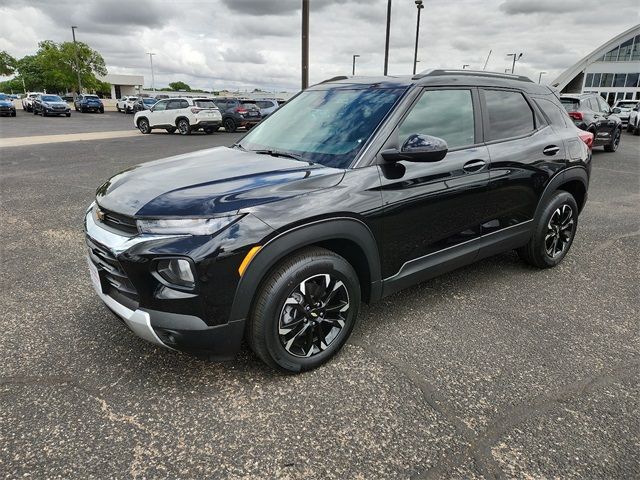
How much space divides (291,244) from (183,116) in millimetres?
20197

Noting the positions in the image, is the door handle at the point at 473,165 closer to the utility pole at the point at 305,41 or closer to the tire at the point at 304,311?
the tire at the point at 304,311

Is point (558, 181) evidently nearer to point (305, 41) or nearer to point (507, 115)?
point (507, 115)

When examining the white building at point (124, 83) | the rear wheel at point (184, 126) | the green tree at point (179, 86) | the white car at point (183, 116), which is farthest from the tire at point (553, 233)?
the green tree at point (179, 86)

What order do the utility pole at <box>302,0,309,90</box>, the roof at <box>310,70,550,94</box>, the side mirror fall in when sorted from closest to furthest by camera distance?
the side mirror, the roof at <box>310,70,550,94</box>, the utility pole at <box>302,0,309,90</box>

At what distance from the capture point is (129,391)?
2518 millimetres

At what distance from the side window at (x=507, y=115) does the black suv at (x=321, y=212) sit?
1 centimetres

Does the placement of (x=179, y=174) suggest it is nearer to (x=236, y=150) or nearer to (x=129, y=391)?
(x=236, y=150)

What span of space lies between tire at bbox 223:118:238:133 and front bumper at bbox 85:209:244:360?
69.3ft

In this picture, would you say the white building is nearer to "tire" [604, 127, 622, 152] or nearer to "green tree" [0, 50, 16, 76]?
"green tree" [0, 50, 16, 76]

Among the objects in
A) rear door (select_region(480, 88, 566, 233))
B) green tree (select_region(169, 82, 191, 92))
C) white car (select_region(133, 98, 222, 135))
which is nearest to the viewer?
rear door (select_region(480, 88, 566, 233))

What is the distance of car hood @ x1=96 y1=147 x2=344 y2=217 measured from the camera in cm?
229

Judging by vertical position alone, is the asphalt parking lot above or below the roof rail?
below

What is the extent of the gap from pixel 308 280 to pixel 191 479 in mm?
1102

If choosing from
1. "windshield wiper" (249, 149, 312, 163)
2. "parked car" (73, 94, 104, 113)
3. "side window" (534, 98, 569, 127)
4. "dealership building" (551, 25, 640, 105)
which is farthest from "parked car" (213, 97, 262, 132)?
"dealership building" (551, 25, 640, 105)
